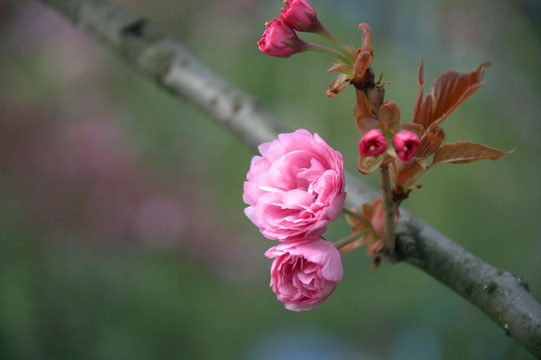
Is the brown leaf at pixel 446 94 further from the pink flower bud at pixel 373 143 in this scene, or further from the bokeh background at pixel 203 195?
the bokeh background at pixel 203 195

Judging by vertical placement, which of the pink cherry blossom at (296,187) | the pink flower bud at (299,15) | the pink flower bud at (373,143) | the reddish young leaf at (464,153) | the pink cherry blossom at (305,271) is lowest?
the pink cherry blossom at (305,271)

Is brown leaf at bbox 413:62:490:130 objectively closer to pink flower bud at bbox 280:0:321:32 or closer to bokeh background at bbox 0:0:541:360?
pink flower bud at bbox 280:0:321:32

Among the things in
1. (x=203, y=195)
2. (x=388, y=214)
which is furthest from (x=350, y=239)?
(x=203, y=195)

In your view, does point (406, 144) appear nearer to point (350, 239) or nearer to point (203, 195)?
point (350, 239)

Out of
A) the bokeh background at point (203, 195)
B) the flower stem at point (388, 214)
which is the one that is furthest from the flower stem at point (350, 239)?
the bokeh background at point (203, 195)

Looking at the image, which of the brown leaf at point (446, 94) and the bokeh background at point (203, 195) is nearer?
the brown leaf at point (446, 94)

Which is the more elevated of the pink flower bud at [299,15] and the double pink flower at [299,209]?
the pink flower bud at [299,15]

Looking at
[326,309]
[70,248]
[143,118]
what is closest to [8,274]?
[70,248]
